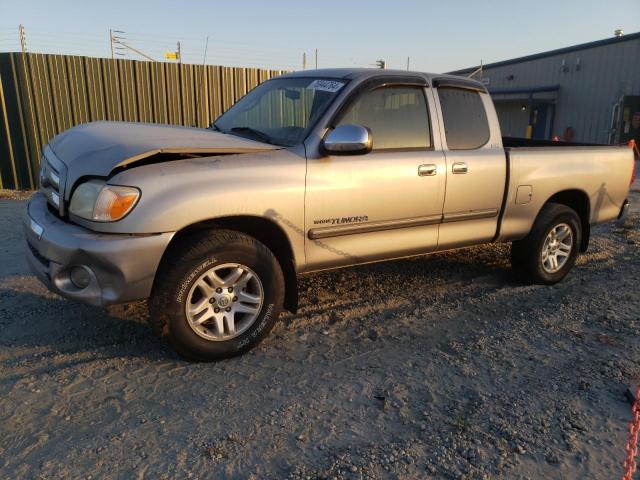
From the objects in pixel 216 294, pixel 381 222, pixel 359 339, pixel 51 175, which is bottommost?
pixel 359 339

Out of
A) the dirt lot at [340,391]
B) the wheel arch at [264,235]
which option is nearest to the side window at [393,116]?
the wheel arch at [264,235]

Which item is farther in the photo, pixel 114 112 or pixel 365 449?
pixel 114 112

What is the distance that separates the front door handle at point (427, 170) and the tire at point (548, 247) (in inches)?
55.8

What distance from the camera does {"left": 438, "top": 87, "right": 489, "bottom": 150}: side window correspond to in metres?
4.28

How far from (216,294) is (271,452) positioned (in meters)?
1.12

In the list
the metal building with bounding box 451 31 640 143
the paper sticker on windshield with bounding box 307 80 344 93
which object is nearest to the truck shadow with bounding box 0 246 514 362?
the paper sticker on windshield with bounding box 307 80 344 93

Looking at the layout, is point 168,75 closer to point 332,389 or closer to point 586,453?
point 332,389

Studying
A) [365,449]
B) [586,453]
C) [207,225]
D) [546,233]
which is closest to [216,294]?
[207,225]

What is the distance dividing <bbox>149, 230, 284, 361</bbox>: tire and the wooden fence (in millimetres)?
7263

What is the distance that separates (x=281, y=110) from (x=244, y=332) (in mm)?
1776

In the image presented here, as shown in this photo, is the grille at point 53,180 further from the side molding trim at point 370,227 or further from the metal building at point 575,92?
the metal building at point 575,92

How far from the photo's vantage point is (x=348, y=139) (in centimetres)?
344

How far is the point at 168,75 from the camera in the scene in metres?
9.87

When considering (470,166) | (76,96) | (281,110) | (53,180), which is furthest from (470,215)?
(76,96)
